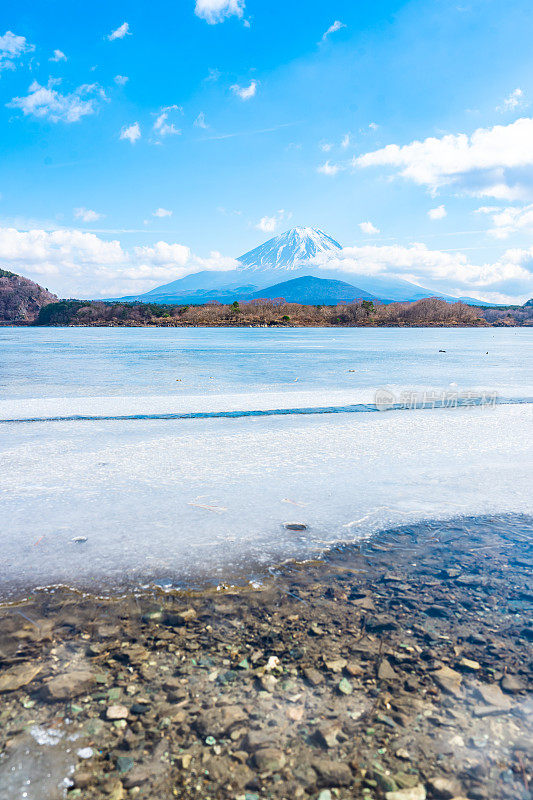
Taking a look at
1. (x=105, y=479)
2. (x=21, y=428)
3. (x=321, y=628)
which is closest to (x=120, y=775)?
(x=321, y=628)

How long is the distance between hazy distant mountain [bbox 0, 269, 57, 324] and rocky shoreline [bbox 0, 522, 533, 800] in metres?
113

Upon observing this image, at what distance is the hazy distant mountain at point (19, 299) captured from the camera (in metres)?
105

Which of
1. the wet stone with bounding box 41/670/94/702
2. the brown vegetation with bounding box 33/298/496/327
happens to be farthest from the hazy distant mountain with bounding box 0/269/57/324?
the wet stone with bounding box 41/670/94/702

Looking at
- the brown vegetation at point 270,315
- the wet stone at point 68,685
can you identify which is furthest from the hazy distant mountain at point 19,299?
the wet stone at point 68,685

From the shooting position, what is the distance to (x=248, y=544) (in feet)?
8.49

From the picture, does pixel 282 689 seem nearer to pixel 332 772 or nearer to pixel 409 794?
pixel 332 772

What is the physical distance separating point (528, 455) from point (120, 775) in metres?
4.25

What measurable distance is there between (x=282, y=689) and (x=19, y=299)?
12033 cm

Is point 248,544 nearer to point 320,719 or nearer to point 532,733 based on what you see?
point 320,719

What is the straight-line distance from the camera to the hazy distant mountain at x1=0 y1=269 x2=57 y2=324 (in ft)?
344

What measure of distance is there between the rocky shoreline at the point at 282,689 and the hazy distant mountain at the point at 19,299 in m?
113

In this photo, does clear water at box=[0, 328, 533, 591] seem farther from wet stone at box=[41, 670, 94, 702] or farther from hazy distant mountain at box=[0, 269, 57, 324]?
hazy distant mountain at box=[0, 269, 57, 324]

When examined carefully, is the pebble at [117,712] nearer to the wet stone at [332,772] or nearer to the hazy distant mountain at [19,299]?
the wet stone at [332,772]

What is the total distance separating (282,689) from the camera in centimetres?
157
